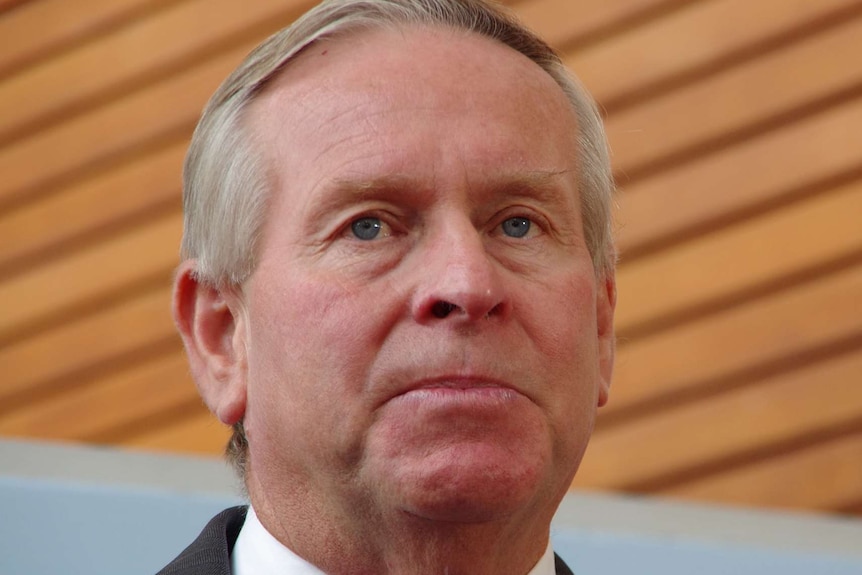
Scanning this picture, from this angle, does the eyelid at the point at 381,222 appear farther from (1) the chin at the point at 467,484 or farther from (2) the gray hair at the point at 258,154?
(1) the chin at the point at 467,484

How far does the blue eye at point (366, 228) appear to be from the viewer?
5.24 feet

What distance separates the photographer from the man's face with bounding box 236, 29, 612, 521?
4.84 feet

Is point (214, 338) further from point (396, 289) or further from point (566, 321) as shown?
point (566, 321)

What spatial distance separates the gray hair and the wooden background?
1432mm

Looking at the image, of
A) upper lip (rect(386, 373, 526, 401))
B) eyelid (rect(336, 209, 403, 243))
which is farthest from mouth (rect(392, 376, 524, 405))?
eyelid (rect(336, 209, 403, 243))

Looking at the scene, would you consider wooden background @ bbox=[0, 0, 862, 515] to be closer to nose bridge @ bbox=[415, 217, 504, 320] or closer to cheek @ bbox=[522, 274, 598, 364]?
cheek @ bbox=[522, 274, 598, 364]

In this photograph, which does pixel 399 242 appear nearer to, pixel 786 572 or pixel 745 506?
pixel 786 572

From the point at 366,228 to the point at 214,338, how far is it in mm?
301

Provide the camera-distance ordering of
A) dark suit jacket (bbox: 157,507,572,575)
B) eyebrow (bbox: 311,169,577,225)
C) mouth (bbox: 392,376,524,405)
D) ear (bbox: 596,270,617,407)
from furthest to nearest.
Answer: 1. ear (bbox: 596,270,617,407)
2. dark suit jacket (bbox: 157,507,572,575)
3. eyebrow (bbox: 311,169,577,225)
4. mouth (bbox: 392,376,524,405)

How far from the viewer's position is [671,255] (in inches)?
128

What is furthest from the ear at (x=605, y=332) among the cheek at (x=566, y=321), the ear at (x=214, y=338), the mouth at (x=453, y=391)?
the ear at (x=214, y=338)

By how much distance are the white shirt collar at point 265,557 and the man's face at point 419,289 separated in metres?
0.05

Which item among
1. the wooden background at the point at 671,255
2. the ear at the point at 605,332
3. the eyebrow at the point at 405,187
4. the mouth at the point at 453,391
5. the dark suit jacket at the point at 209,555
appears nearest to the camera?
the mouth at the point at 453,391

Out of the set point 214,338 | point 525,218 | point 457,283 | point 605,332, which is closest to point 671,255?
point 605,332
